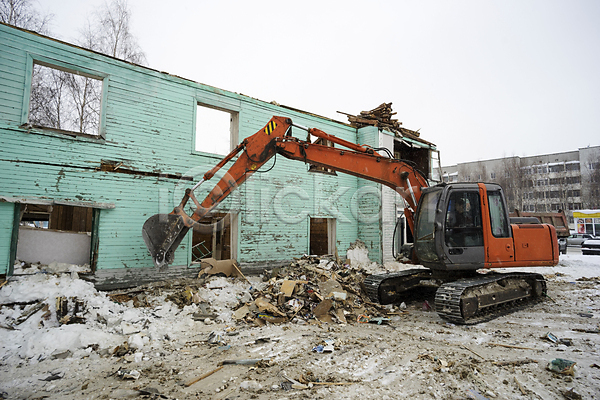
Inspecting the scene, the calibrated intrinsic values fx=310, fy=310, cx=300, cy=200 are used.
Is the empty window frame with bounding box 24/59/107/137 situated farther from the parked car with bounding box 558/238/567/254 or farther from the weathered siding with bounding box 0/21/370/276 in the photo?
the parked car with bounding box 558/238/567/254

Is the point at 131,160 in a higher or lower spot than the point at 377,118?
lower

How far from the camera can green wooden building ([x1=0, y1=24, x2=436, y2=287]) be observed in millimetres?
6969

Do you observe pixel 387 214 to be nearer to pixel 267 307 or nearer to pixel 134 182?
pixel 267 307

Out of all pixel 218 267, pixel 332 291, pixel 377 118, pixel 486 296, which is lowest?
pixel 332 291

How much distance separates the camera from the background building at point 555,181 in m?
43.1

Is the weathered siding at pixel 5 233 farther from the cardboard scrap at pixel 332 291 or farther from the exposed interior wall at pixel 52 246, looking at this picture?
the cardboard scrap at pixel 332 291

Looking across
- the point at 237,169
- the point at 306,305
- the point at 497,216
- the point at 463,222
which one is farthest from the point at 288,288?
the point at 497,216

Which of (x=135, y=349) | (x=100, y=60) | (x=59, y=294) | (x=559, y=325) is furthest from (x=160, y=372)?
(x=100, y=60)

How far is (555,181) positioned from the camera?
4709 centimetres

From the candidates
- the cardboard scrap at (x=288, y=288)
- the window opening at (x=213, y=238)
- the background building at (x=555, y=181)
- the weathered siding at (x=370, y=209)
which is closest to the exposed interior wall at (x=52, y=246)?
the window opening at (x=213, y=238)

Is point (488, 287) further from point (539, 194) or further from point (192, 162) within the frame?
point (539, 194)

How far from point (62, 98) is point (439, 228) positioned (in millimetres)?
18006

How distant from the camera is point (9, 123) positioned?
22.4 ft

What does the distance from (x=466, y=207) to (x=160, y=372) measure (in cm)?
630
